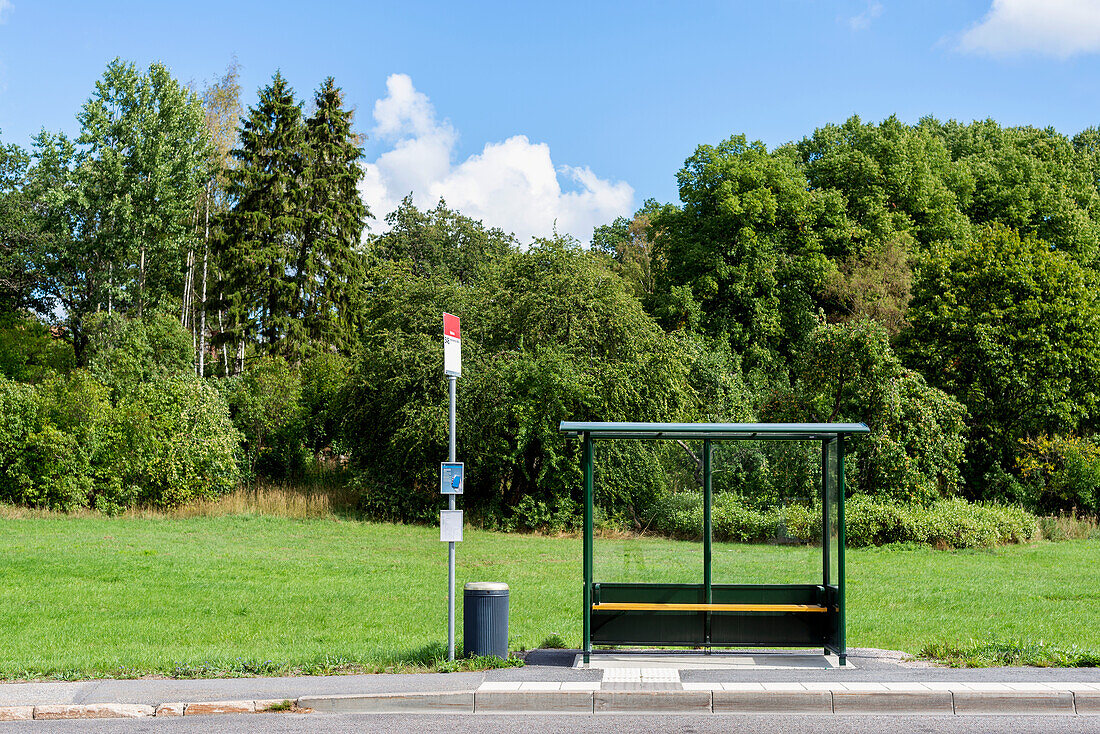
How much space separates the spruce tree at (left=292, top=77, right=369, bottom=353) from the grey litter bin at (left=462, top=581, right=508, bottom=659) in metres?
33.2

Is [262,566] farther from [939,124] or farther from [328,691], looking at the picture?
[939,124]

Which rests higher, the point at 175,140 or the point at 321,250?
the point at 175,140

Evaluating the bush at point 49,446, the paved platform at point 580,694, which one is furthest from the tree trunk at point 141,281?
the paved platform at point 580,694

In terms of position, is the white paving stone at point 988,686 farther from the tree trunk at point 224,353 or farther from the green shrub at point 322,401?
the tree trunk at point 224,353

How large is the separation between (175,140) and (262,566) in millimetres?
26878

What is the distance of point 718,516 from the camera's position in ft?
35.0

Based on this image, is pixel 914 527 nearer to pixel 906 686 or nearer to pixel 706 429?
pixel 706 429

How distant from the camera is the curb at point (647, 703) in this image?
8.02 m

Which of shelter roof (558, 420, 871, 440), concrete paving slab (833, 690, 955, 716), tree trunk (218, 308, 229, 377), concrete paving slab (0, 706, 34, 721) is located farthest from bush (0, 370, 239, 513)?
concrete paving slab (833, 690, 955, 716)

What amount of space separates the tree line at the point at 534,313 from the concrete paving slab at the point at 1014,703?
57.9ft

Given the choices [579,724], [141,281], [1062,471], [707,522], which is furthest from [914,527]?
[141,281]

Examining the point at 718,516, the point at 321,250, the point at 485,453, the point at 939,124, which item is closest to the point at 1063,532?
the point at 485,453

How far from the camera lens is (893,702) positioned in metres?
8.17

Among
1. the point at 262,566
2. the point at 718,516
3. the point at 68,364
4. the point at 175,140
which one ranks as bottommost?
the point at 262,566
